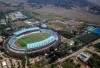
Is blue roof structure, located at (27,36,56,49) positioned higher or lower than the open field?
higher

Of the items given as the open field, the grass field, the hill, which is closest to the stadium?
the grass field

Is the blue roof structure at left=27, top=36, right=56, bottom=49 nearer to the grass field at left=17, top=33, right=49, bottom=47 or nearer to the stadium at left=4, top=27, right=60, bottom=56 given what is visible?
the stadium at left=4, top=27, right=60, bottom=56

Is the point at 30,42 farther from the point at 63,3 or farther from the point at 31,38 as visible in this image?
the point at 63,3

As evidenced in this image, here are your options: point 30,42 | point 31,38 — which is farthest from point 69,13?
point 30,42

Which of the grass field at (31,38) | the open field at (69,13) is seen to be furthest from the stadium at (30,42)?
the open field at (69,13)

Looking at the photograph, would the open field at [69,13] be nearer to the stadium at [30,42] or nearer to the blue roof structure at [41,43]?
the stadium at [30,42]

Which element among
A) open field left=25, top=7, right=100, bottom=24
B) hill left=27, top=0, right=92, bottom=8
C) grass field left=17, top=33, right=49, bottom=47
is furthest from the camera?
hill left=27, top=0, right=92, bottom=8

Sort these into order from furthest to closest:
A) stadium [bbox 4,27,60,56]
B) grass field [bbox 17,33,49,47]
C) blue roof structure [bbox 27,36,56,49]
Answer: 1. grass field [bbox 17,33,49,47]
2. blue roof structure [bbox 27,36,56,49]
3. stadium [bbox 4,27,60,56]
